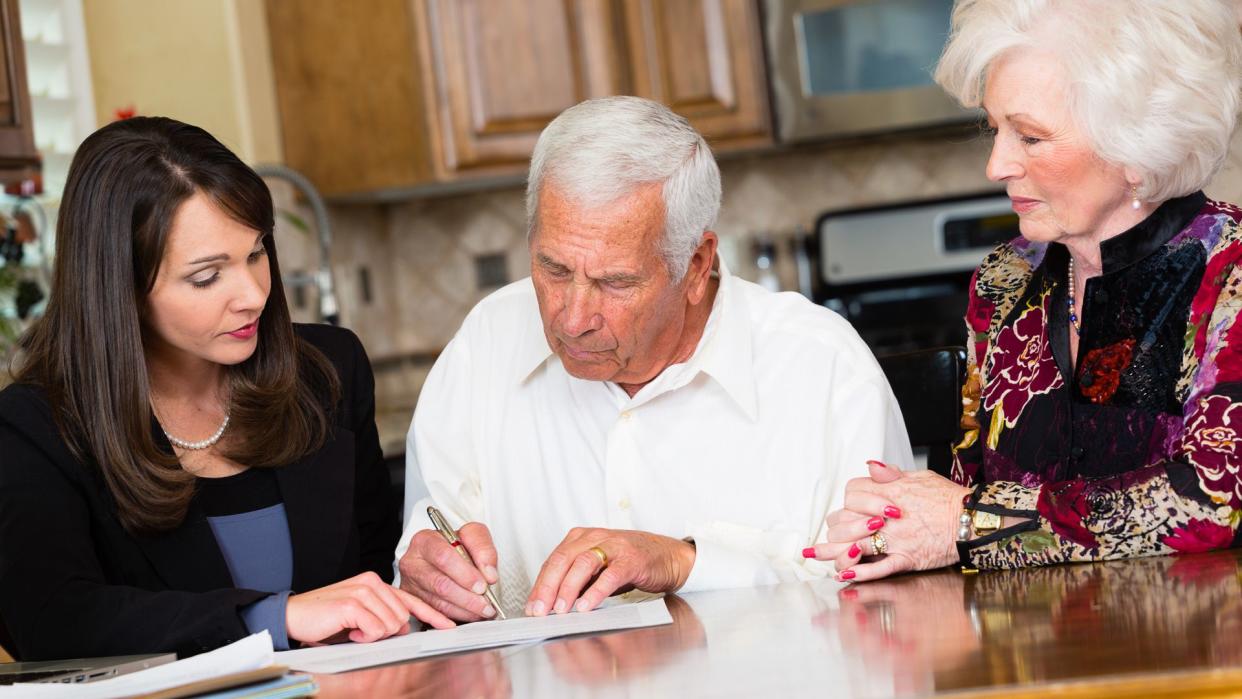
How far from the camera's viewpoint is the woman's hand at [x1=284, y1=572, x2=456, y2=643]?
4.62 ft

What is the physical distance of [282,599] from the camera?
146 centimetres

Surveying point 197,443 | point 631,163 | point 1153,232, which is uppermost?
point 631,163

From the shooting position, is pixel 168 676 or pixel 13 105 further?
pixel 13 105

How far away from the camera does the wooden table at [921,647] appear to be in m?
0.94

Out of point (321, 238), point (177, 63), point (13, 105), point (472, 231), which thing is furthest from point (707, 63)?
point (13, 105)

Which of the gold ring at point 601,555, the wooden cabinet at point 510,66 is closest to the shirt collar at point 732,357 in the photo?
the gold ring at point 601,555

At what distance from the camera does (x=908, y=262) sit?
3.90m

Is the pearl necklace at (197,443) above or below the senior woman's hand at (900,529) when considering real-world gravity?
above

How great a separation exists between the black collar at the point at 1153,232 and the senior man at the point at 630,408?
0.33 m

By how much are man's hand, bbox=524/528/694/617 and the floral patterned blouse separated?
1.14ft

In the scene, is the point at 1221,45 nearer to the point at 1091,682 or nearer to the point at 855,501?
the point at 855,501

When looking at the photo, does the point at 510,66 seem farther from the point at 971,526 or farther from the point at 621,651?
the point at 621,651

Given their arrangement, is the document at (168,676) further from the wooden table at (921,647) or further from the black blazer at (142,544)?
the black blazer at (142,544)

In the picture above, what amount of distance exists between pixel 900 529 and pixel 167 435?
39.6 inches
